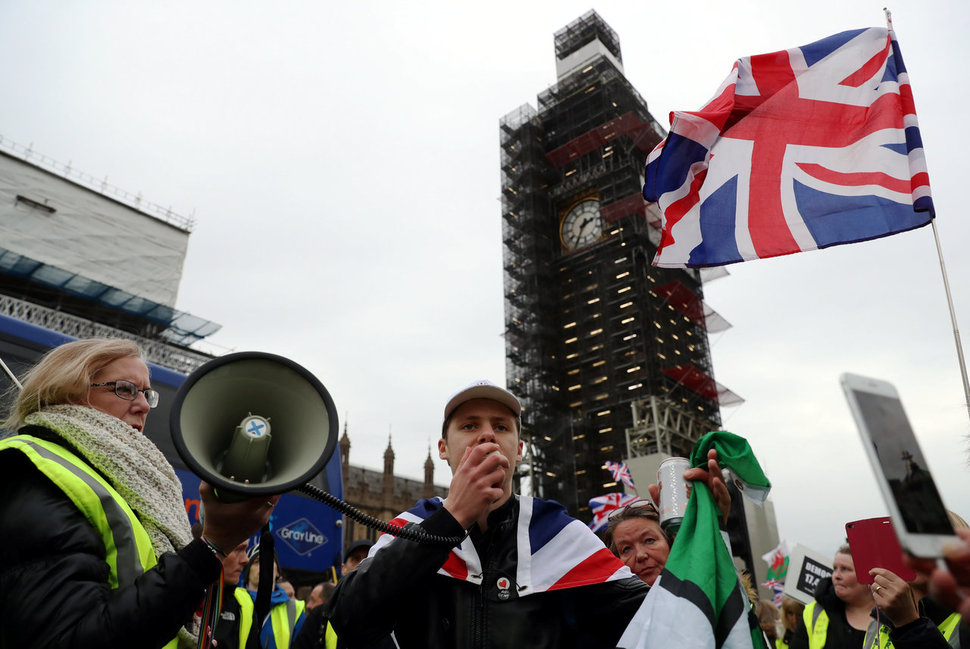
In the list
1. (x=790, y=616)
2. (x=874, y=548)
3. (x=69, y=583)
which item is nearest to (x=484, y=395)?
(x=69, y=583)

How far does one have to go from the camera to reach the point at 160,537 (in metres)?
1.68

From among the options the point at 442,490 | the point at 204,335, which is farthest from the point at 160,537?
the point at 442,490

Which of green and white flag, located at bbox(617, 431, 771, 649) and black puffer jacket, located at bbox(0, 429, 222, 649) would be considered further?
green and white flag, located at bbox(617, 431, 771, 649)

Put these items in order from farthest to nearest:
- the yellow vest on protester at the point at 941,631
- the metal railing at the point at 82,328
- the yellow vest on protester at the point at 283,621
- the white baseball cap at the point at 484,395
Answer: the metal railing at the point at 82,328
the yellow vest on protester at the point at 283,621
the yellow vest on protester at the point at 941,631
the white baseball cap at the point at 484,395

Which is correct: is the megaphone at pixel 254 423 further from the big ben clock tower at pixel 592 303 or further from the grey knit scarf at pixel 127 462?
the big ben clock tower at pixel 592 303

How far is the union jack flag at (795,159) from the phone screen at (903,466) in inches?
118

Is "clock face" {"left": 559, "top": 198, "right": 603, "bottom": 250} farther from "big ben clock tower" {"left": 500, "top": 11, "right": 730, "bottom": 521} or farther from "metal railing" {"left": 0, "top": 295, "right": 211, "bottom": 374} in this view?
"metal railing" {"left": 0, "top": 295, "right": 211, "bottom": 374}

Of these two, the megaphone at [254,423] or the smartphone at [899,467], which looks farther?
the megaphone at [254,423]

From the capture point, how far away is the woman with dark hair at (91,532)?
4.40ft

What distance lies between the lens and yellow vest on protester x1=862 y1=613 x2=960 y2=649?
2.58 metres

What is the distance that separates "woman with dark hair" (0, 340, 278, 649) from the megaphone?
8cm

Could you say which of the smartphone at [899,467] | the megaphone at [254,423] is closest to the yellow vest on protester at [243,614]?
the megaphone at [254,423]

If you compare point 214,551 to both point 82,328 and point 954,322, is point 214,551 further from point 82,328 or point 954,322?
point 82,328

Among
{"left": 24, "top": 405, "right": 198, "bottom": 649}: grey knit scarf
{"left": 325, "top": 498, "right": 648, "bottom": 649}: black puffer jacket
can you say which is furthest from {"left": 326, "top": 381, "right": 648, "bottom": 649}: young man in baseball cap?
{"left": 24, "top": 405, "right": 198, "bottom": 649}: grey knit scarf
